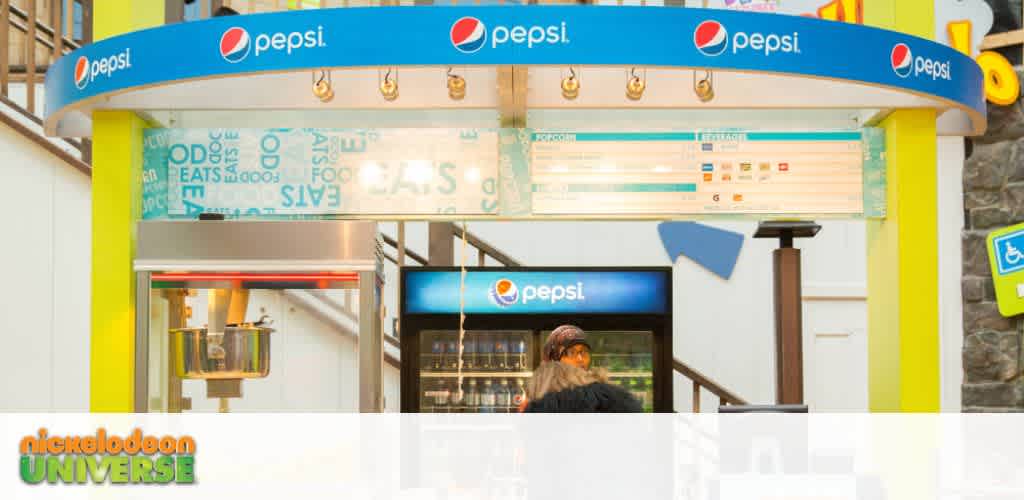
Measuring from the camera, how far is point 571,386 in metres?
5.24

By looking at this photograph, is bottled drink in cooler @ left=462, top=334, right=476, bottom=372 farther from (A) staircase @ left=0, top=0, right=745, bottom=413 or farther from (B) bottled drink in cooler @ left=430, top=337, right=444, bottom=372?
(A) staircase @ left=0, top=0, right=745, bottom=413

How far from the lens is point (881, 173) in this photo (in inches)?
272

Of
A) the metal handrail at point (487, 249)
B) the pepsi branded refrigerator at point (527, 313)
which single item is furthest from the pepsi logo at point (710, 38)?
the metal handrail at point (487, 249)

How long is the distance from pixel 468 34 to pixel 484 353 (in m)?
2.69

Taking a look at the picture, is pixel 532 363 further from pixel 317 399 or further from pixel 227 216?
pixel 227 216

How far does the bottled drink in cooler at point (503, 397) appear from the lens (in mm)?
7762

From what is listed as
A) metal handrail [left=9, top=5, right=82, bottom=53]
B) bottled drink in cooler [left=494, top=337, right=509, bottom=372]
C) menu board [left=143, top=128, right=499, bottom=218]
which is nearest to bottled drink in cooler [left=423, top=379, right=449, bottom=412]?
bottled drink in cooler [left=494, top=337, right=509, bottom=372]

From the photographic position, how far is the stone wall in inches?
378

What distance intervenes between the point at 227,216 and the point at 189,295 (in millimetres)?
503

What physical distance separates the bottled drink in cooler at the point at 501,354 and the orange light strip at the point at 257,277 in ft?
5.27

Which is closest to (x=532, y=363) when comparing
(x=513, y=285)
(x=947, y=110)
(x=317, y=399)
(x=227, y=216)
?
(x=513, y=285)

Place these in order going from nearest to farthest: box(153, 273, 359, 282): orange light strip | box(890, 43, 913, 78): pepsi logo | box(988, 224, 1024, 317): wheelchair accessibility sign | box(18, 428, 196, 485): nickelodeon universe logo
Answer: box(18, 428, 196, 485): nickelodeon universe logo → box(890, 43, 913, 78): pepsi logo → box(153, 273, 359, 282): orange light strip → box(988, 224, 1024, 317): wheelchair accessibility sign

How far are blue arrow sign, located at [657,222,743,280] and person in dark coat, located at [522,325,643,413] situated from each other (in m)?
5.70

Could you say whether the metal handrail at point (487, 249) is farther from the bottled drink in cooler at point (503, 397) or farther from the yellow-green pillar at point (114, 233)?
the yellow-green pillar at point (114, 233)
